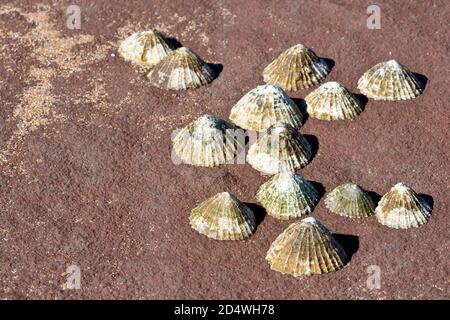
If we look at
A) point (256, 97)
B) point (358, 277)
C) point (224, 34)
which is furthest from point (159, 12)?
point (358, 277)

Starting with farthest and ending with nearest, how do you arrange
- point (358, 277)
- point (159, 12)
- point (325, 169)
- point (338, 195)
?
point (159, 12)
point (325, 169)
point (338, 195)
point (358, 277)

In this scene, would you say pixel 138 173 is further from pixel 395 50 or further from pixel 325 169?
pixel 395 50

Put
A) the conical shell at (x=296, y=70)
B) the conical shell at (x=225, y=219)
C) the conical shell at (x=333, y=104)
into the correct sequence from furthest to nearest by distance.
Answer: the conical shell at (x=296, y=70), the conical shell at (x=333, y=104), the conical shell at (x=225, y=219)

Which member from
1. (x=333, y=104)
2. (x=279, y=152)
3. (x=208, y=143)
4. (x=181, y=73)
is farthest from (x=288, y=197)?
(x=181, y=73)

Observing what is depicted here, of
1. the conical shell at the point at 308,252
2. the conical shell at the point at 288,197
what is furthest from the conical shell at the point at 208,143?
the conical shell at the point at 308,252

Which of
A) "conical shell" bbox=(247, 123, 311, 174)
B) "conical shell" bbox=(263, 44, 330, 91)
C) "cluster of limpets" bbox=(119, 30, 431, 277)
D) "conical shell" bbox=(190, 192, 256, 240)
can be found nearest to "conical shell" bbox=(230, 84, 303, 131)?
"cluster of limpets" bbox=(119, 30, 431, 277)

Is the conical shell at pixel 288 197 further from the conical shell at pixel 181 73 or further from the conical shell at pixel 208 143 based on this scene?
the conical shell at pixel 181 73

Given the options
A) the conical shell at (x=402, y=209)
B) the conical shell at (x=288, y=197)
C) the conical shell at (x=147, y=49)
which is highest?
the conical shell at (x=402, y=209)

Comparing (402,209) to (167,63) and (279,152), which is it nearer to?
(279,152)
